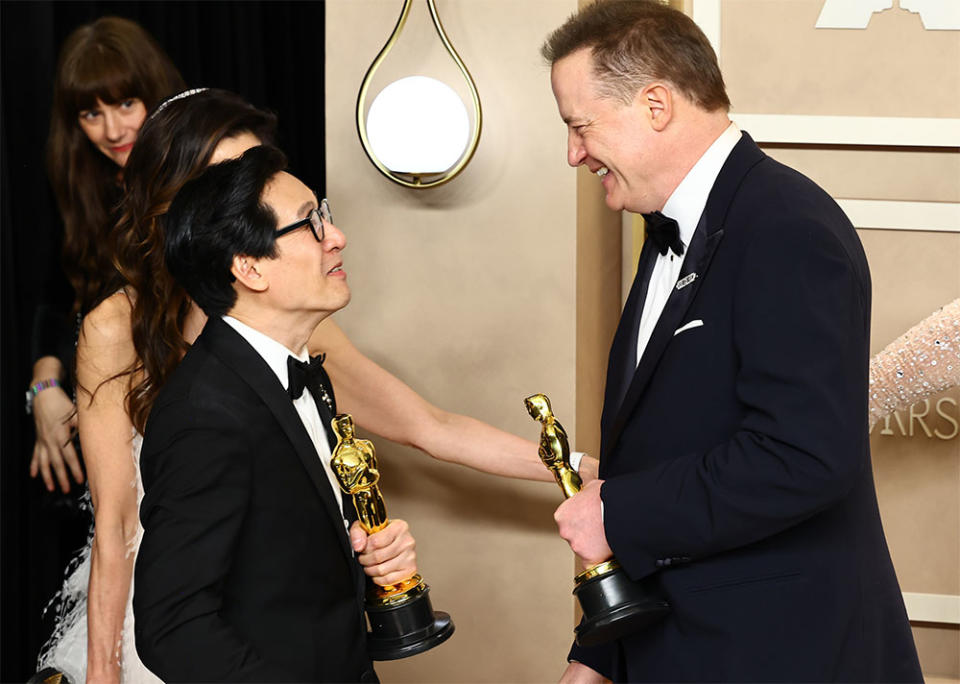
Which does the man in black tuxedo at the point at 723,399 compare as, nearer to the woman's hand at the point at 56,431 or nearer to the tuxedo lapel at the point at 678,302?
the tuxedo lapel at the point at 678,302

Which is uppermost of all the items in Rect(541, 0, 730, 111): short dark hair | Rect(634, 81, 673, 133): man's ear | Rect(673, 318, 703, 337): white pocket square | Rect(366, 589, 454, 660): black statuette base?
Rect(541, 0, 730, 111): short dark hair

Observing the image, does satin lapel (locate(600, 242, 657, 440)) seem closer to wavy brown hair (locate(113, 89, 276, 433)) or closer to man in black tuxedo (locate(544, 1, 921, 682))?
man in black tuxedo (locate(544, 1, 921, 682))

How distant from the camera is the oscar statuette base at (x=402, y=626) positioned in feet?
6.06

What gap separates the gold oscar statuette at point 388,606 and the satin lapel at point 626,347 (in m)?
0.45

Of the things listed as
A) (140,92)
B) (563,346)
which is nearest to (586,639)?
(563,346)

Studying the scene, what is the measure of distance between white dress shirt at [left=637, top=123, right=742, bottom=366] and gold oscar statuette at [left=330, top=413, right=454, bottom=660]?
1.68 feet

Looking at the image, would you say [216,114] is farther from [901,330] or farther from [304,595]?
[901,330]

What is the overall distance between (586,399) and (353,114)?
983 mm

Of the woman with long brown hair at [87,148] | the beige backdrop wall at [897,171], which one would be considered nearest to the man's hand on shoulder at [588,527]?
the beige backdrop wall at [897,171]

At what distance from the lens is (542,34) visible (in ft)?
8.76

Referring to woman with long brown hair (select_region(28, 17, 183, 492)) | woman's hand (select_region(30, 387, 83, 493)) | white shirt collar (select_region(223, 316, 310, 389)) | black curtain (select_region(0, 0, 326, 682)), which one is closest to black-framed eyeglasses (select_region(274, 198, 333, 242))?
white shirt collar (select_region(223, 316, 310, 389))

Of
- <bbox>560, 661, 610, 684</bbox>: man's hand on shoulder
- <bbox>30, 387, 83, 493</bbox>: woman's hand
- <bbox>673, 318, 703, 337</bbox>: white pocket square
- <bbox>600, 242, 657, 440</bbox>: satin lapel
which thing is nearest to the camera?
<bbox>673, 318, 703, 337</bbox>: white pocket square

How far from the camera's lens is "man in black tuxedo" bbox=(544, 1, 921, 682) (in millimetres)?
1571

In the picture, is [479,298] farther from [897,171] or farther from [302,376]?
[897,171]
